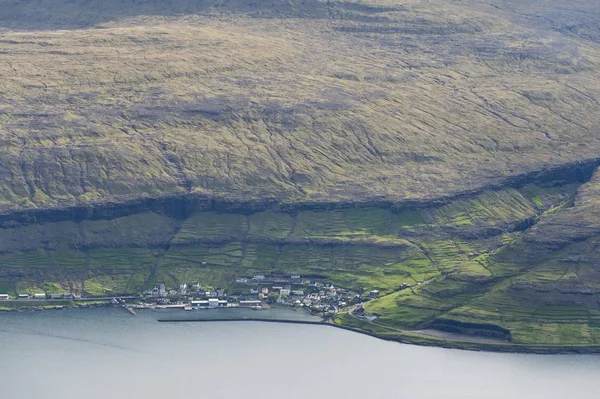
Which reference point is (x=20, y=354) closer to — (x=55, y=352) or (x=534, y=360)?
(x=55, y=352)

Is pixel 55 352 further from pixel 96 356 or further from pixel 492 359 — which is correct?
pixel 492 359

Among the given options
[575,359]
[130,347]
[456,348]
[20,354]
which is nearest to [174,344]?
[130,347]

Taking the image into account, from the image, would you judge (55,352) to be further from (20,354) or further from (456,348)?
(456,348)

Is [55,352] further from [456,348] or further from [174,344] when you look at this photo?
[456,348]

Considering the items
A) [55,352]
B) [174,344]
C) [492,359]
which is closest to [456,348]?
[492,359]

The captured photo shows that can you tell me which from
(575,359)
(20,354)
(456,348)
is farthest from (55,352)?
(575,359)

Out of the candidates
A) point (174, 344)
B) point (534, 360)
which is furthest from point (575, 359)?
point (174, 344)
